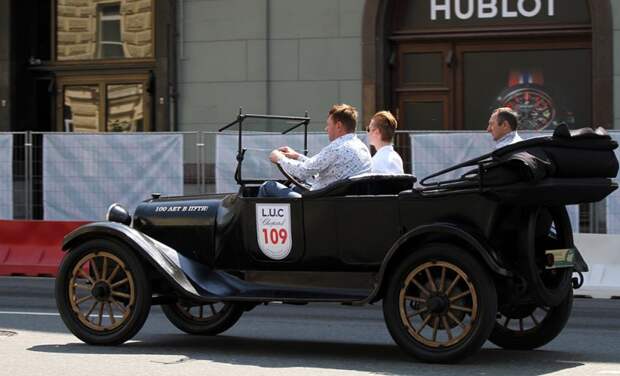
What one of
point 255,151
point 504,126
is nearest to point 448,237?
point 255,151

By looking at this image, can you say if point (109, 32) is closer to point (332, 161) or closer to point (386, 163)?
point (386, 163)

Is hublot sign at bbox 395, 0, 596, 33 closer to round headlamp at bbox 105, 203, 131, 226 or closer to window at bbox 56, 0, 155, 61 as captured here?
window at bbox 56, 0, 155, 61

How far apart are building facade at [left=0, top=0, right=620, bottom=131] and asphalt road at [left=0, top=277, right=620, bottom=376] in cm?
803

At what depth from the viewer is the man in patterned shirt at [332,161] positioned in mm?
8508

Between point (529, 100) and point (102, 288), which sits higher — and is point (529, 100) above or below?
above

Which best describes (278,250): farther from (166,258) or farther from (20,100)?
(20,100)

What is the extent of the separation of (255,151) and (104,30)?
11.7 meters

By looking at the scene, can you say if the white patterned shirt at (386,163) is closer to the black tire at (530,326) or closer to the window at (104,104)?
the black tire at (530,326)

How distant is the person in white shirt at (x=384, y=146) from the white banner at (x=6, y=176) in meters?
8.17

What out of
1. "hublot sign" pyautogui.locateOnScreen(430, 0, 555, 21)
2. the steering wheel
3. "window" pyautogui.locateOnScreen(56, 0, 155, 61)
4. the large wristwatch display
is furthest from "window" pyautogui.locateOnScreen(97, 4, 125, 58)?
the steering wheel

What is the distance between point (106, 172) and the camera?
16172 mm

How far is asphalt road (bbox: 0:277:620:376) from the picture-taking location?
301 inches

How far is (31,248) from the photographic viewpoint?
15.6 meters

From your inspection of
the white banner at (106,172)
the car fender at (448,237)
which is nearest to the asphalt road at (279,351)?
the car fender at (448,237)
